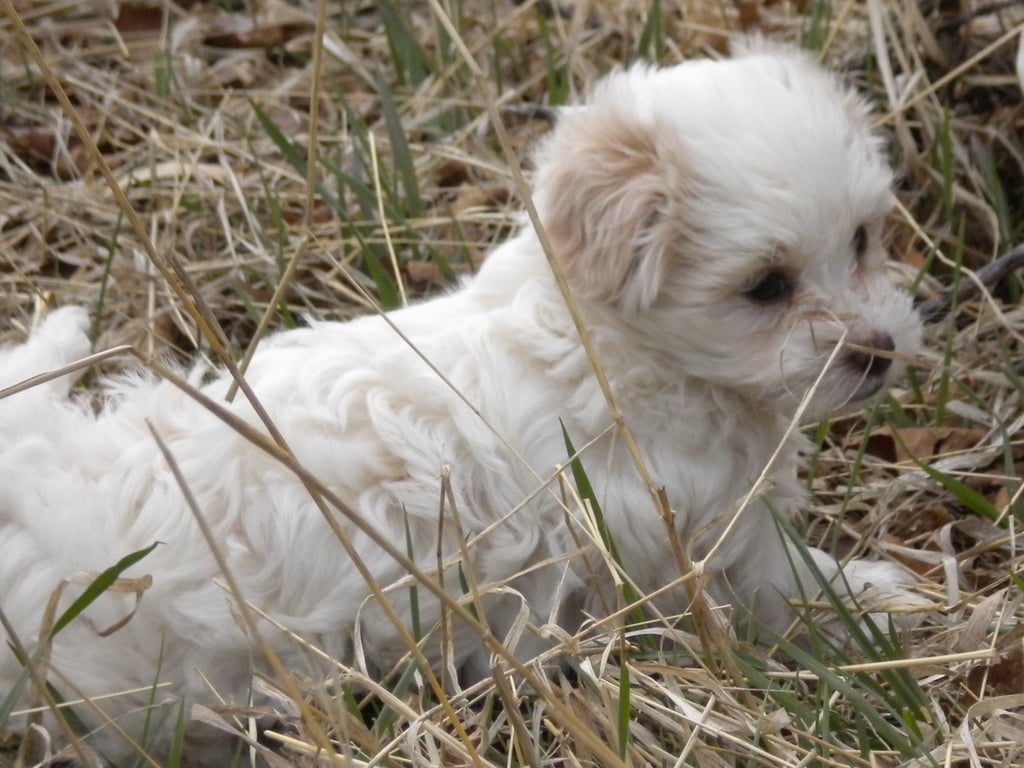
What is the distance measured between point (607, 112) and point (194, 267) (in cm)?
187

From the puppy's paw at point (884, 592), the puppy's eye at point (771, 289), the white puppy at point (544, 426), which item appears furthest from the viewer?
the puppy's paw at point (884, 592)

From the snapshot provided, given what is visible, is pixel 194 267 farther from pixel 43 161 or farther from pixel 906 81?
pixel 906 81

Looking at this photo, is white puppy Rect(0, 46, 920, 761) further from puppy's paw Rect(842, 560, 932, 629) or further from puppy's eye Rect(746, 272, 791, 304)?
puppy's paw Rect(842, 560, 932, 629)

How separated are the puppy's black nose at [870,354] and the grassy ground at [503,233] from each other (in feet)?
1.54

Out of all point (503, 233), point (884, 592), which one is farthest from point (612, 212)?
point (503, 233)

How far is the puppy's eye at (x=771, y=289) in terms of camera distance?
2.72 meters

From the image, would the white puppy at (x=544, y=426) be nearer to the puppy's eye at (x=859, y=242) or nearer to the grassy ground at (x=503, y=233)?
the puppy's eye at (x=859, y=242)

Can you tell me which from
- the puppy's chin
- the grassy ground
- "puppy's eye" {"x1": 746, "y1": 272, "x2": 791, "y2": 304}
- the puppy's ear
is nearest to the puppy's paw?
the grassy ground

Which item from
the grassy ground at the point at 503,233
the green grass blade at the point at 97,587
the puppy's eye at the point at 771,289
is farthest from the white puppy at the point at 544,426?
the grassy ground at the point at 503,233

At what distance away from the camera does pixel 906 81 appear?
439cm

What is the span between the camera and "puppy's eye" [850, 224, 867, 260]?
2.81 m

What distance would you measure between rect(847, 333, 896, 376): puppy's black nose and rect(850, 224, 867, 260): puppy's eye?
0.21 metres

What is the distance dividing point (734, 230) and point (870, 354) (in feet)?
1.28

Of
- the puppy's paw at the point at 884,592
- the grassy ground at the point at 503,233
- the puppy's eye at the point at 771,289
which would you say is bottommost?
the puppy's paw at the point at 884,592
